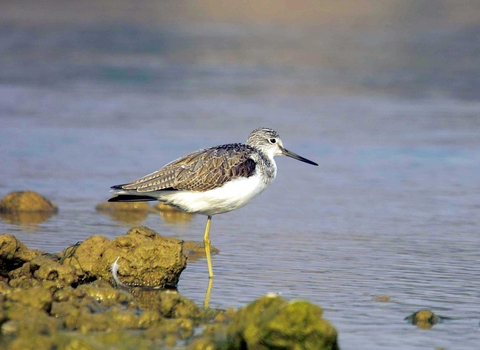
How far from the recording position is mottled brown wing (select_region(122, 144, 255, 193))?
862 cm

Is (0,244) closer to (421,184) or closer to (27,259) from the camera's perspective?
(27,259)

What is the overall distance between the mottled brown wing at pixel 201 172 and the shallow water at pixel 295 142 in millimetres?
795

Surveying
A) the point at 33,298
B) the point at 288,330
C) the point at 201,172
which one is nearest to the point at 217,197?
the point at 201,172

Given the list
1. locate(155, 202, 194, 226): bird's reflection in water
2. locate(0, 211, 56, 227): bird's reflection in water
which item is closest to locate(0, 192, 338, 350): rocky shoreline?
locate(0, 211, 56, 227): bird's reflection in water

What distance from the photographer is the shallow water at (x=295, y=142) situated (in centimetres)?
776

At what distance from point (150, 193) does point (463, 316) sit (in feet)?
10.9

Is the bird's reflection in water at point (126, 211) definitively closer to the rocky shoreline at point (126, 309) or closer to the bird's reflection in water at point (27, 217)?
the bird's reflection in water at point (27, 217)

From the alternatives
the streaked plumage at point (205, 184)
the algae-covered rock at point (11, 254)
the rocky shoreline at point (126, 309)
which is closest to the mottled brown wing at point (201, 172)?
the streaked plumage at point (205, 184)

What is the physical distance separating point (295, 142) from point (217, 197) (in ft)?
22.4

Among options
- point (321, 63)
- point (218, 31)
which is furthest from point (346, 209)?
point (218, 31)

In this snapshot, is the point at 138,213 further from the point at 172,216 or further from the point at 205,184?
the point at 205,184

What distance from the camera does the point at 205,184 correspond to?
8656mm

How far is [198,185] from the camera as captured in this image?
8656 mm

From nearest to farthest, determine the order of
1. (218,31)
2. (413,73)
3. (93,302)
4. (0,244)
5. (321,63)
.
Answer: (93,302)
(0,244)
(413,73)
(321,63)
(218,31)
